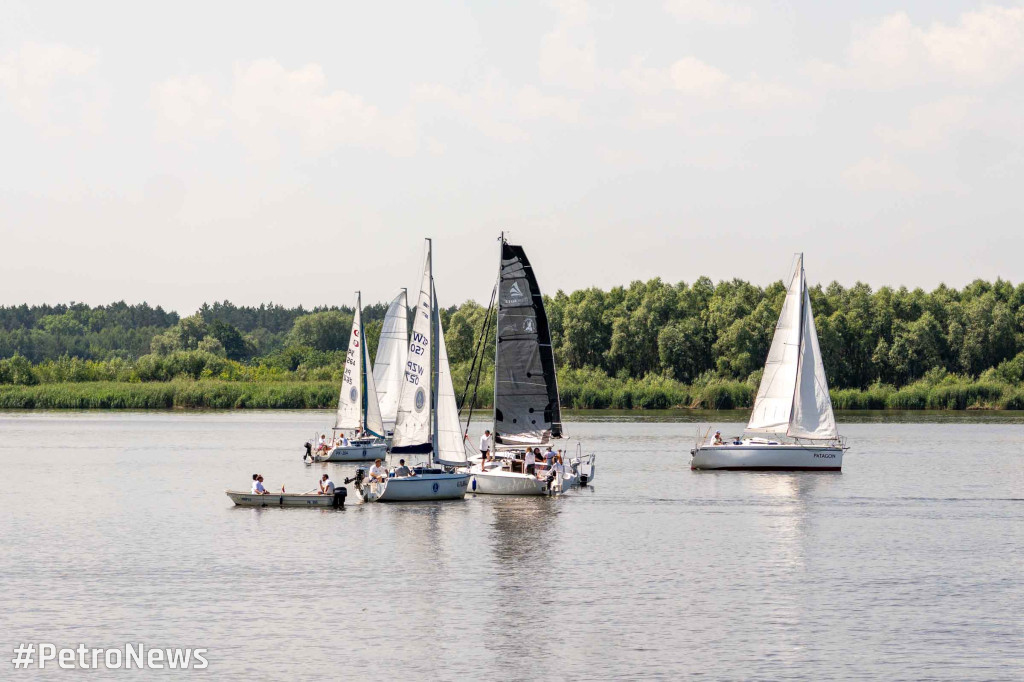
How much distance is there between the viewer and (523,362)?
60219 millimetres

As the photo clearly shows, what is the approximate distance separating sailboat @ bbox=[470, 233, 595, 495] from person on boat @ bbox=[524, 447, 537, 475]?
9cm

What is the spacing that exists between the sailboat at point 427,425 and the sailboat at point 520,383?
2398 mm

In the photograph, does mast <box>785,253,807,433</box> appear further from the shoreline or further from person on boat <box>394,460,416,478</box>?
the shoreline

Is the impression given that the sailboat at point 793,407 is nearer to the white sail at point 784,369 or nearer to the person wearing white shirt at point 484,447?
the white sail at point 784,369

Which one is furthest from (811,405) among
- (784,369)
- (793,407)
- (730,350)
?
(730,350)

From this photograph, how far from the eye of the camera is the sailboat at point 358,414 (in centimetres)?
8306

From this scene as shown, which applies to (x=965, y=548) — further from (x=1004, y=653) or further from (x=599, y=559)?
(x=1004, y=653)

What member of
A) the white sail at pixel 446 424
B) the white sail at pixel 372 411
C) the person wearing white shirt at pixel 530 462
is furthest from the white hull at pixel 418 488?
the white sail at pixel 372 411

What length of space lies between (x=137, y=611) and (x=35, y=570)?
8.06 meters

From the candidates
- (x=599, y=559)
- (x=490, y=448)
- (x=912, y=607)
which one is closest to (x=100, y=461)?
(x=490, y=448)

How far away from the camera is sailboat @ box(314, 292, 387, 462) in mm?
83062

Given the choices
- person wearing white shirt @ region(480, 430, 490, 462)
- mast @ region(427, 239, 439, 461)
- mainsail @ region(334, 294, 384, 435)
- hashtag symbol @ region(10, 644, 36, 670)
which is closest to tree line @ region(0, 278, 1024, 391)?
mainsail @ region(334, 294, 384, 435)

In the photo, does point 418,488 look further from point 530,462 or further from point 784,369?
point 784,369

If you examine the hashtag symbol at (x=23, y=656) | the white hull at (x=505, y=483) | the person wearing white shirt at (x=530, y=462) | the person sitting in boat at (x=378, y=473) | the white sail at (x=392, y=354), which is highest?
the white sail at (x=392, y=354)
